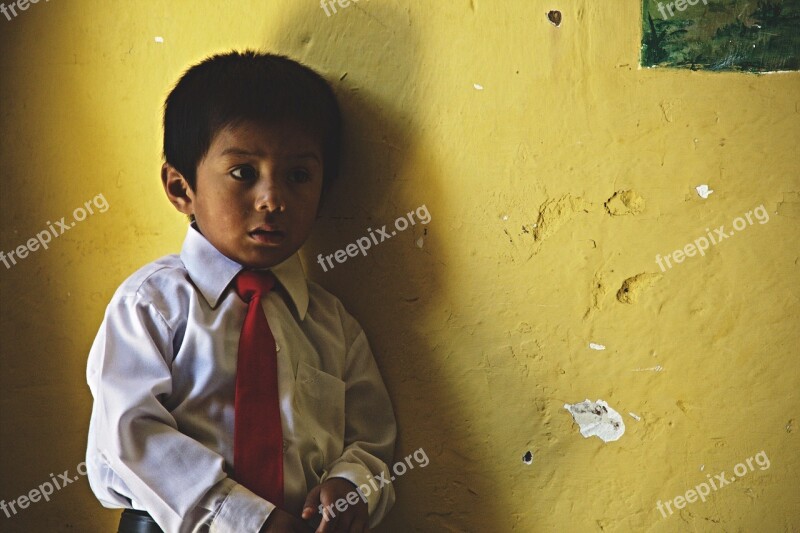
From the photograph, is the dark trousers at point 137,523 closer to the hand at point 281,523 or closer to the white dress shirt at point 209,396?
the white dress shirt at point 209,396

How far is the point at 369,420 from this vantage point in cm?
140

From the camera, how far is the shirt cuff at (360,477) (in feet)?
4.09

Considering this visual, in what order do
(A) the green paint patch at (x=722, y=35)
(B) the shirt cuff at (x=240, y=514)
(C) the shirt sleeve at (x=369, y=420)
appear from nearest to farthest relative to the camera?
(B) the shirt cuff at (x=240, y=514), (A) the green paint patch at (x=722, y=35), (C) the shirt sleeve at (x=369, y=420)

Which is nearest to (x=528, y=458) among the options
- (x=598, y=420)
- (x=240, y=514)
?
(x=598, y=420)

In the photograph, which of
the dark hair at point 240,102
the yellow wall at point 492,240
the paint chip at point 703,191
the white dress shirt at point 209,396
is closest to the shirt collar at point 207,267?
the white dress shirt at point 209,396

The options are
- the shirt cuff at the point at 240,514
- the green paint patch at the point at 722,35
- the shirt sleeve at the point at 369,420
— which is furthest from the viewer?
the shirt sleeve at the point at 369,420

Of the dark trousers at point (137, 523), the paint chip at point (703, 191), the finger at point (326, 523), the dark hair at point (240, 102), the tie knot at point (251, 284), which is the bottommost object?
the finger at point (326, 523)

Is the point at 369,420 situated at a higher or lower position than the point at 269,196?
lower

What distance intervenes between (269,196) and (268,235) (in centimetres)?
7

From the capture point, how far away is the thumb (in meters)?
1.16

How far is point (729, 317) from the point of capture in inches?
49.4

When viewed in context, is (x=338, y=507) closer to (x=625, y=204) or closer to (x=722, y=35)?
(x=625, y=204)

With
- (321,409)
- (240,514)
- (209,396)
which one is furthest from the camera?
(321,409)

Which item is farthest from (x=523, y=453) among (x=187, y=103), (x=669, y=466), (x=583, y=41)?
(x=187, y=103)
